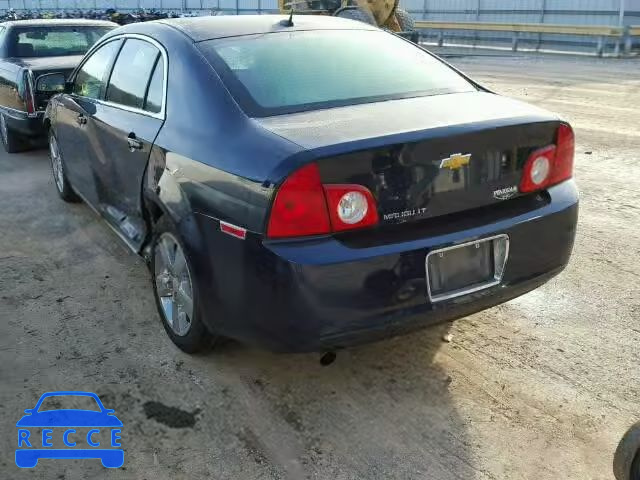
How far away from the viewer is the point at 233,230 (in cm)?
276

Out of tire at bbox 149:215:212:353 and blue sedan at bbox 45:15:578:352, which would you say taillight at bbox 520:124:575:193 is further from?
tire at bbox 149:215:212:353

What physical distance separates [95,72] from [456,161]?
312 cm

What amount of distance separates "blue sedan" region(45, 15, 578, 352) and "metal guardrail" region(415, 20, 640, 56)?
675 inches

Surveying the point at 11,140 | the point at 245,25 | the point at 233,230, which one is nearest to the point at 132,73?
the point at 245,25

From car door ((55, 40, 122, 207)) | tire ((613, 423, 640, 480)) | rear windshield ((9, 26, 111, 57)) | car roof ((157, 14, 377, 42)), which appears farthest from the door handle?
rear windshield ((9, 26, 111, 57))

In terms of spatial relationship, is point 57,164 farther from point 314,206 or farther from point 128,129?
point 314,206

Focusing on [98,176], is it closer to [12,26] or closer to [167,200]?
[167,200]

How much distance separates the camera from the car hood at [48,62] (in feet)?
24.6

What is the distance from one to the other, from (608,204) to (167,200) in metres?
3.96

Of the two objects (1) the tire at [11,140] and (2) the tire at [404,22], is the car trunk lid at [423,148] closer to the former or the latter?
Answer: (1) the tire at [11,140]

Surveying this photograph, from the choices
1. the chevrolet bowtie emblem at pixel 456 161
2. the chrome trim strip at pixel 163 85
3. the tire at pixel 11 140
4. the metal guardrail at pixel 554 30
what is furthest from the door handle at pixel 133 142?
the metal guardrail at pixel 554 30

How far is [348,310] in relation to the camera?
8.57ft

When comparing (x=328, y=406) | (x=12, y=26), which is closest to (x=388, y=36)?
(x=328, y=406)

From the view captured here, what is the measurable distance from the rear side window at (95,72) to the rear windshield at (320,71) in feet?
4.57
